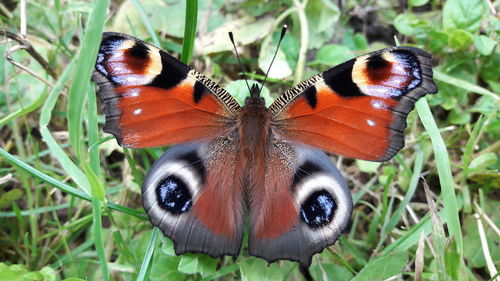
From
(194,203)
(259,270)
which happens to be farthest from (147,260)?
(259,270)

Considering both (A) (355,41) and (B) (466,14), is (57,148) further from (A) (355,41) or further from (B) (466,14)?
(B) (466,14)

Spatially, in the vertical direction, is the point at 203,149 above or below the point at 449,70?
above

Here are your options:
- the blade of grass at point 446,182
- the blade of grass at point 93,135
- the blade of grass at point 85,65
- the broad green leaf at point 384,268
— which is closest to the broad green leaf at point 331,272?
the broad green leaf at point 384,268

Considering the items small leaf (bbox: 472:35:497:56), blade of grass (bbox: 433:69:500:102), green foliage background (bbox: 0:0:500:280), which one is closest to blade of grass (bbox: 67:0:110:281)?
green foliage background (bbox: 0:0:500:280)

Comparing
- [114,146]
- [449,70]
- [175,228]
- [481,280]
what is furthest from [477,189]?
[114,146]

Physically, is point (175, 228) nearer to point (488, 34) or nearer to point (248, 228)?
point (248, 228)

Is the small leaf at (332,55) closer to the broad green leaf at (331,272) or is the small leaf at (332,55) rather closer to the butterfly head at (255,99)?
the butterfly head at (255,99)
